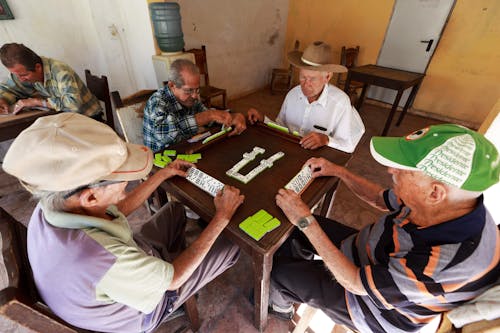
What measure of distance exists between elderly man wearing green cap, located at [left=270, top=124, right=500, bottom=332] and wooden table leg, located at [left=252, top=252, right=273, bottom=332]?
205 mm

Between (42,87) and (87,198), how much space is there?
2.45 metres

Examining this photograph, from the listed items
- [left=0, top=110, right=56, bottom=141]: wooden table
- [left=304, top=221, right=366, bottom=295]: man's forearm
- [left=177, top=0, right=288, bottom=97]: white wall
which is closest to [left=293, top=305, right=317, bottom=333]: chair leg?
[left=304, top=221, right=366, bottom=295]: man's forearm

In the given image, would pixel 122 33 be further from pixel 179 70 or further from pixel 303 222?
pixel 303 222

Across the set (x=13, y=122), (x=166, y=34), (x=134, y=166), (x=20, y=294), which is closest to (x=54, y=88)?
(x=13, y=122)

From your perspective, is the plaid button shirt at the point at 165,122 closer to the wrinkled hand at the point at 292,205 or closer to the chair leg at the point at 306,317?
the wrinkled hand at the point at 292,205

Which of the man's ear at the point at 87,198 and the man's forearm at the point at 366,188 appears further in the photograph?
the man's forearm at the point at 366,188

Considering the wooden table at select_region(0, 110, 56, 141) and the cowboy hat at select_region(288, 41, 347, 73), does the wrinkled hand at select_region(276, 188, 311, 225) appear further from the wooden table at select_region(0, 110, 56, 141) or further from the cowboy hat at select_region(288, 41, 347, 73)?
the wooden table at select_region(0, 110, 56, 141)

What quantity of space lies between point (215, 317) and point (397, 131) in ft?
13.9

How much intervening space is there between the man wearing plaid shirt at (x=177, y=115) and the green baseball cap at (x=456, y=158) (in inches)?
45.4

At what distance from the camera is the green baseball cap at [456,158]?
72 centimetres

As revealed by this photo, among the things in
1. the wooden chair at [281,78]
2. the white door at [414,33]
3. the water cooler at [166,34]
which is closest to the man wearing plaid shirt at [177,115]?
the water cooler at [166,34]

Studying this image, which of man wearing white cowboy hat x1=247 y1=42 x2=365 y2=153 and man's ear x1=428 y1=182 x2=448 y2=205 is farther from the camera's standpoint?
man wearing white cowboy hat x1=247 y1=42 x2=365 y2=153

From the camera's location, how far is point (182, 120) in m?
1.80

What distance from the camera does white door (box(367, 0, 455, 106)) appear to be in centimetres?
404
